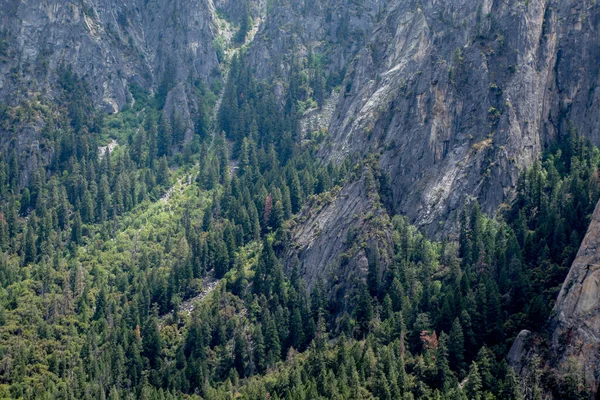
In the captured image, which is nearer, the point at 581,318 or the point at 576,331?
the point at 576,331

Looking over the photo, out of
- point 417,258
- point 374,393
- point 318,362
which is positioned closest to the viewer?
point 374,393

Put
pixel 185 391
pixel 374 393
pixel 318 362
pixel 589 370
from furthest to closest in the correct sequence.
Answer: pixel 185 391
pixel 318 362
pixel 374 393
pixel 589 370

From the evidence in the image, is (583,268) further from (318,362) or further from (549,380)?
(318,362)

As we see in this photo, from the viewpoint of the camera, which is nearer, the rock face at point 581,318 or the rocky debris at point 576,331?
the rock face at point 581,318

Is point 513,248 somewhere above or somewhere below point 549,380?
above

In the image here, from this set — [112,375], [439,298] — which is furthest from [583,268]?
[112,375]

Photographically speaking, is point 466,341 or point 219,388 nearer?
point 466,341

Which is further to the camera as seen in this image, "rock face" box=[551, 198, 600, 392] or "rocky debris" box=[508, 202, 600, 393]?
"rocky debris" box=[508, 202, 600, 393]

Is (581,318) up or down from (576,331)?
up
